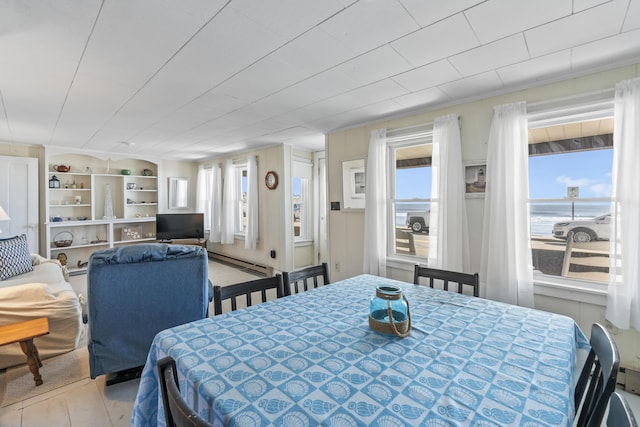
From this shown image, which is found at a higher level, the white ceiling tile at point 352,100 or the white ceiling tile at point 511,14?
the white ceiling tile at point 352,100

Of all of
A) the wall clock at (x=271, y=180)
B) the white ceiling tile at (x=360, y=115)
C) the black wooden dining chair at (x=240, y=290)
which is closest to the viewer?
the black wooden dining chair at (x=240, y=290)

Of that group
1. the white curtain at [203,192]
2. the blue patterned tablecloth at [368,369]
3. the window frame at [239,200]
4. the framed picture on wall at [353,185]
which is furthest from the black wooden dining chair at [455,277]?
the white curtain at [203,192]

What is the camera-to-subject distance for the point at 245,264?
18.8 ft

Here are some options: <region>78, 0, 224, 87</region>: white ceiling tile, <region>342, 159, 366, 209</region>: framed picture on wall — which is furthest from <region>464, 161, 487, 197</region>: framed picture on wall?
<region>78, 0, 224, 87</region>: white ceiling tile

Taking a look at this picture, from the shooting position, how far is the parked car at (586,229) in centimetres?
226

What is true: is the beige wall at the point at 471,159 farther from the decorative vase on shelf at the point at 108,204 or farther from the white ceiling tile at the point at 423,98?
the decorative vase on shelf at the point at 108,204

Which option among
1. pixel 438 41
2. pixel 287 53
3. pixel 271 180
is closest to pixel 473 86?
pixel 438 41

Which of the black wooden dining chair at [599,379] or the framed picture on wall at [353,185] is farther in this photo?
the framed picture on wall at [353,185]

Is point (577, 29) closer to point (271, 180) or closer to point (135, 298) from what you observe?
point (135, 298)

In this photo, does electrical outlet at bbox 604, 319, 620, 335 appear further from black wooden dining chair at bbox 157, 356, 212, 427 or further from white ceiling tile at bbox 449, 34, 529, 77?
black wooden dining chair at bbox 157, 356, 212, 427

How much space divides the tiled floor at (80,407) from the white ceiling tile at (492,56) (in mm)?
2470

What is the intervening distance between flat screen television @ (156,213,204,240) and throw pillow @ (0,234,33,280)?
2.33 metres

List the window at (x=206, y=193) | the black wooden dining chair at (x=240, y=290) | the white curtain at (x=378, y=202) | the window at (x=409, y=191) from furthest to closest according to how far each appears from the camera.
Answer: the window at (x=206, y=193) < the white curtain at (x=378, y=202) < the window at (x=409, y=191) < the black wooden dining chair at (x=240, y=290)

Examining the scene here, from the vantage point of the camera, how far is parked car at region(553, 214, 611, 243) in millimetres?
2264
